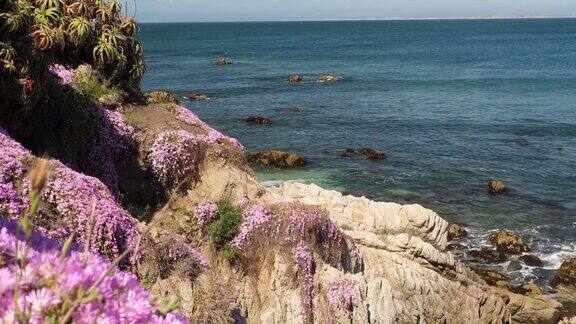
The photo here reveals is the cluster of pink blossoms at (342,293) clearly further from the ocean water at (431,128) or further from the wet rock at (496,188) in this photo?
the wet rock at (496,188)

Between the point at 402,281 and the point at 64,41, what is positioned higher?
the point at 64,41

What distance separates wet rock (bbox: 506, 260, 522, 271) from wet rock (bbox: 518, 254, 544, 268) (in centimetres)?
31

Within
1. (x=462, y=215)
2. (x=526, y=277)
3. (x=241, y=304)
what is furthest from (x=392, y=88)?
(x=241, y=304)

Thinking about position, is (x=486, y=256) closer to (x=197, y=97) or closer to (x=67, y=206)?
(x=67, y=206)

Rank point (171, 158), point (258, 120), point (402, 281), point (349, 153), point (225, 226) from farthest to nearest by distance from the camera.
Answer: point (258, 120), point (349, 153), point (402, 281), point (171, 158), point (225, 226)

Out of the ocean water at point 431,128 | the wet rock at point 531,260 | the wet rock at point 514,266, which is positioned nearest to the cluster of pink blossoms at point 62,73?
the wet rock at point 514,266

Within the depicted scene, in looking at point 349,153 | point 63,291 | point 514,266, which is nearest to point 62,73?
point 63,291

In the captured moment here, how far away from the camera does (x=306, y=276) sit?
14.9 meters

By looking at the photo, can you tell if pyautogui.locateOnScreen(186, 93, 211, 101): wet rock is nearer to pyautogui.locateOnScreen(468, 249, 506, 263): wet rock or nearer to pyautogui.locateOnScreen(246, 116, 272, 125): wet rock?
pyautogui.locateOnScreen(246, 116, 272, 125): wet rock

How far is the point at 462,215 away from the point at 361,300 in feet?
59.2

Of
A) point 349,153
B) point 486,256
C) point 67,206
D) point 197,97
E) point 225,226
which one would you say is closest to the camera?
point 67,206

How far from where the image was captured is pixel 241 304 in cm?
1427

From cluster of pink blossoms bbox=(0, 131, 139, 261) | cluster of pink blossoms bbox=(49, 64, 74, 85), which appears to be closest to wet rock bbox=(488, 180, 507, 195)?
cluster of pink blossoms bbox=(49, 64, 74, 85)

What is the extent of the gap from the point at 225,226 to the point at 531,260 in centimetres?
1761
